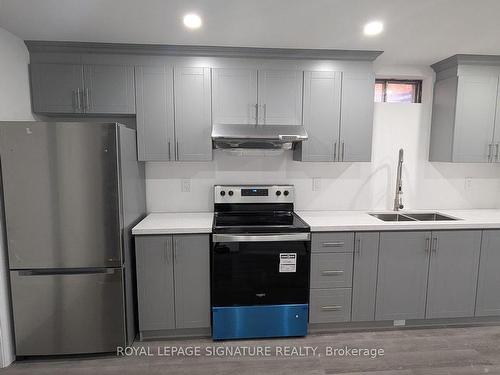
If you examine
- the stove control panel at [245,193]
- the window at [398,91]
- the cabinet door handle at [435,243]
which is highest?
the window at [398,91]

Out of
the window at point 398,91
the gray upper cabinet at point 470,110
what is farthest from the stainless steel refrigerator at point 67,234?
the gray upper cabinet at point 470,110

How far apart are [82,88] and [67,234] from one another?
1.23 m

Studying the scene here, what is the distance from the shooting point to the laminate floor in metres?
2.04

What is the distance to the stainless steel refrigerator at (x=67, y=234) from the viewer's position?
192 cm

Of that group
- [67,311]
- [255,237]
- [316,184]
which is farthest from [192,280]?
[316,184]

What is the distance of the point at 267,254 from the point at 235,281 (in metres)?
0.33

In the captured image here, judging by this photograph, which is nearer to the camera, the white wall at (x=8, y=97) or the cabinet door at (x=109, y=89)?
the white wall at (x=8, y=97)

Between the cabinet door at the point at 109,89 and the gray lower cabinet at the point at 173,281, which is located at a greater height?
the cabinet door at the point at 109,89

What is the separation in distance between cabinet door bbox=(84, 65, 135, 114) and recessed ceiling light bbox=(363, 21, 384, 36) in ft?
6.12

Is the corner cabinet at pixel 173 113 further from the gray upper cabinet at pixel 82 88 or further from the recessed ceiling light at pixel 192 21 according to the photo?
the recessed ceiling light at pixel 192 21

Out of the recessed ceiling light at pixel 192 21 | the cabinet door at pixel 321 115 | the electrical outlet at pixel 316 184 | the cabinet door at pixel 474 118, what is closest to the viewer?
the recessed ceiling light at pixel 192 21

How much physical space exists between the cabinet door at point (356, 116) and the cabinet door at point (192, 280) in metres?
1.48

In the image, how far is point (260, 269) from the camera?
2283 mm

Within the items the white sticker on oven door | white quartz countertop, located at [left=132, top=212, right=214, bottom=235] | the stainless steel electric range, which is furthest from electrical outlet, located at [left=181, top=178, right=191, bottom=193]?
the white sticker on oven door
